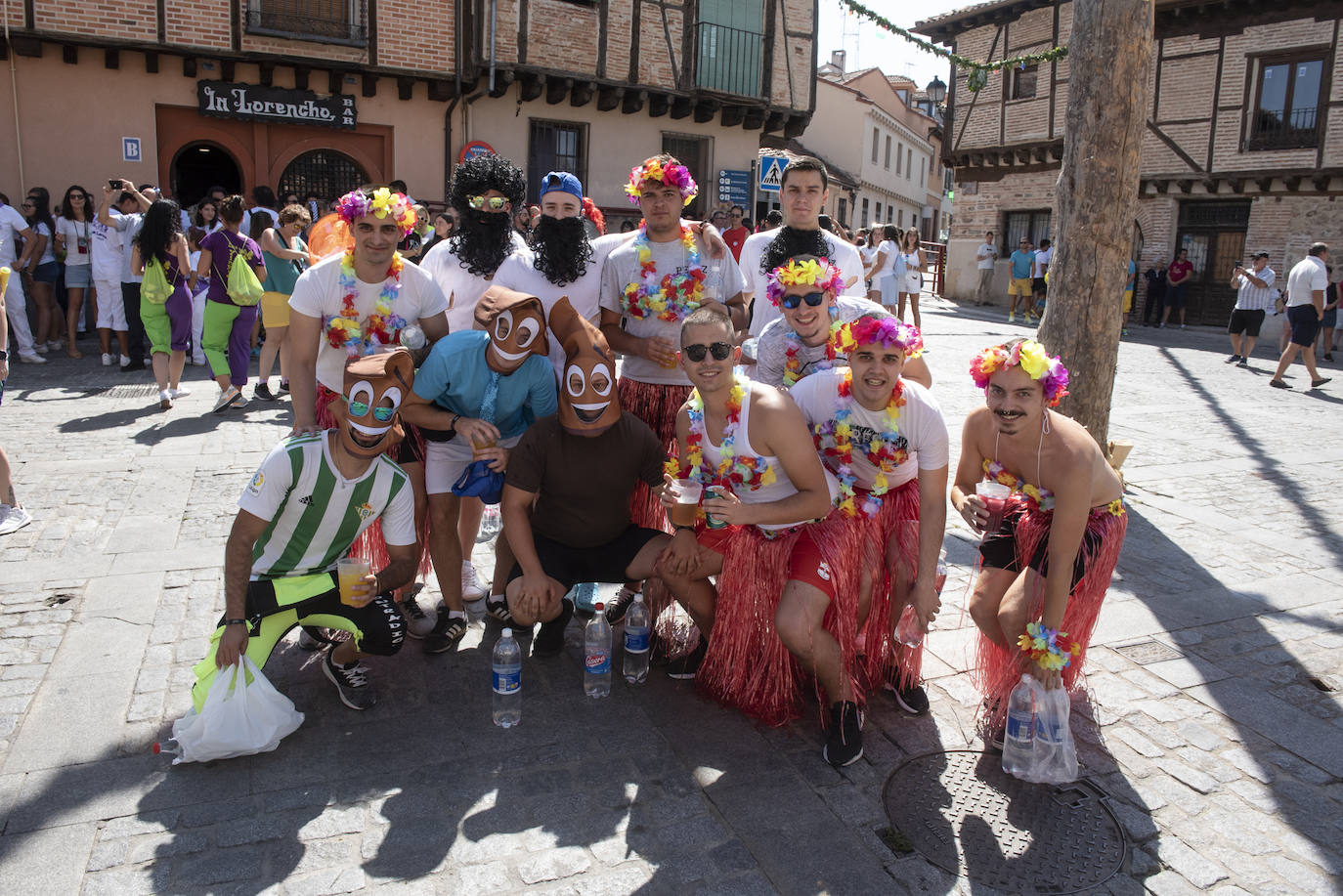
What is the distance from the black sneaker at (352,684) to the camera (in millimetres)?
3621

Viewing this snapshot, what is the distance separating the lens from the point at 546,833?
115 inches

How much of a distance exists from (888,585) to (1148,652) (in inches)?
Answer: 54.5

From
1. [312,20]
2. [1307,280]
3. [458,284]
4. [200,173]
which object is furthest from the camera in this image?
[200,173]

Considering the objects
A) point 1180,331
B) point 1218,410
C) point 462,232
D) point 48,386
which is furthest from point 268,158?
point 1180,331

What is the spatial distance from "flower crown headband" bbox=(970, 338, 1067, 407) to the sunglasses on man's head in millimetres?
2308

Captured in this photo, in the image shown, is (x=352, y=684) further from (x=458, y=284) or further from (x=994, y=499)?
(x=994, y=499)

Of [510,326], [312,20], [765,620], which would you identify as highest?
[312,20]

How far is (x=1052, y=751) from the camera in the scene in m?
3.26

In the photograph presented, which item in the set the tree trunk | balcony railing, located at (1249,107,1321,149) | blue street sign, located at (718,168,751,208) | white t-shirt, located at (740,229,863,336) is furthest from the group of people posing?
balcony railing, located at (1249,107,1321,149)

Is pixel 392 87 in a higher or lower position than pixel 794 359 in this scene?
higher

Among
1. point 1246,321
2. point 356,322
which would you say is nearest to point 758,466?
point 356,322

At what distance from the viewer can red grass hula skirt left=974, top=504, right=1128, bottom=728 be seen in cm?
356

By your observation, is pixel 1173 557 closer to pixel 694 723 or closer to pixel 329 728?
pixel 694 723

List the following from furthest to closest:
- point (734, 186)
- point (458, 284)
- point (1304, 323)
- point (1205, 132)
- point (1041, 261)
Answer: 1. point (1205, 132)
2. point (1041, 261)
3. point (734, 186)
4. point (1304, 323)
5. point (458, 284)
